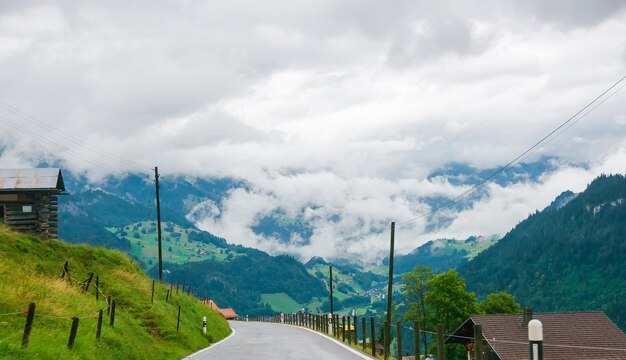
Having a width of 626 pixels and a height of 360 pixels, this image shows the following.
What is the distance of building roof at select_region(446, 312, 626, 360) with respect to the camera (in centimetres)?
4969

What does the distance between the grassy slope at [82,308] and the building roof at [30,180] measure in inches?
282

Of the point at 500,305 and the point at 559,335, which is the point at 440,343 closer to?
the point at 559,335

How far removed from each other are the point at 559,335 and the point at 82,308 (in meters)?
44.5

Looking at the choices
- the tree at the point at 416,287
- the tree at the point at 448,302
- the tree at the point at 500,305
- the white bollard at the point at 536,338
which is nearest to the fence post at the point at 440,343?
the white bollard at the point at 536,338

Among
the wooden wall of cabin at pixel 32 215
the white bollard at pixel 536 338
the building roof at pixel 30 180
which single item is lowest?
the white bollard at pixel 536 338

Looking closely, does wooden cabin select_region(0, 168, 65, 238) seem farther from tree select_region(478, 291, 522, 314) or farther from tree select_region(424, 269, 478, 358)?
tree select_region(478, 291, 522, 314)

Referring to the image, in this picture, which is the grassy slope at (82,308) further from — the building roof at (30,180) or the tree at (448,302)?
the tree at (448,302)

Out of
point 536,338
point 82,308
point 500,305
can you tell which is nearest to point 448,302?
point 500,305

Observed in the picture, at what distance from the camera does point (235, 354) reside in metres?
23.9

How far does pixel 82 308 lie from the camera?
20875mm

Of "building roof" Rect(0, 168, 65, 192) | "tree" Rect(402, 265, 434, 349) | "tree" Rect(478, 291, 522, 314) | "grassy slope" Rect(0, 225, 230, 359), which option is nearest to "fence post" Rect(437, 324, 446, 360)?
"grassy slope" Rect(0, 225, 230, 359)

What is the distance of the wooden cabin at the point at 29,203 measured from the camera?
43.1 meters

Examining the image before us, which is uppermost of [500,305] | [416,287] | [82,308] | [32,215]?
[32,215]

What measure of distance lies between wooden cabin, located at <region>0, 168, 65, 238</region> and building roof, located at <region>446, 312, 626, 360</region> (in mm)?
32616
